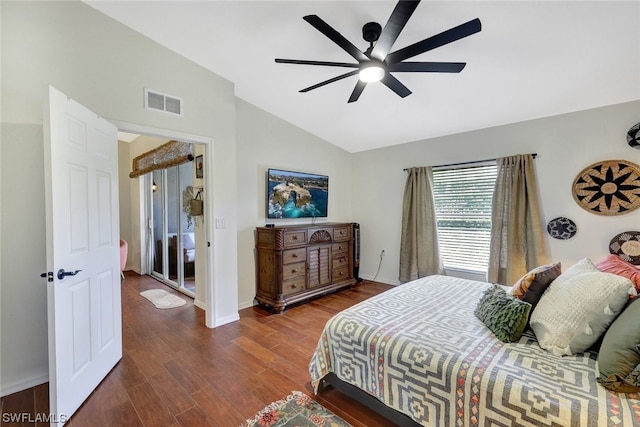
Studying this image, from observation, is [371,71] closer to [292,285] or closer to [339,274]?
[292,285]

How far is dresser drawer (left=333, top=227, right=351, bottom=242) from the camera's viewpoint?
4156 mm

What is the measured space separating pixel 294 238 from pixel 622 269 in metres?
→ 2.93

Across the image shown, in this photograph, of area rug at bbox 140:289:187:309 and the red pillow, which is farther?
area rug at bbox 140:289:187:309

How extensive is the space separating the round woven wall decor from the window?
2.91 feet

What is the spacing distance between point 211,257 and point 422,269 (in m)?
3.11

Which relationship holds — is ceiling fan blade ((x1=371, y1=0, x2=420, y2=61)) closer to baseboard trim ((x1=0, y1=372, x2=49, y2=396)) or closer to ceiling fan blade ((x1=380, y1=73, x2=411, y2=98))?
ceiling fan blade ((x1=380, y1=73, x2=411, y2=98))

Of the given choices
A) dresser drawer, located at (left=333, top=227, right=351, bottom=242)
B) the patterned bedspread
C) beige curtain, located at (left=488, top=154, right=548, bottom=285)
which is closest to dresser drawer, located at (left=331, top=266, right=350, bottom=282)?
dresser drawer, located at (left=333, top=227, right=351, bottom=242)

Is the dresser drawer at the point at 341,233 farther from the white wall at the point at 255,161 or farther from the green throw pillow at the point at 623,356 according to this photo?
the green throw pillow at the point at 623,356

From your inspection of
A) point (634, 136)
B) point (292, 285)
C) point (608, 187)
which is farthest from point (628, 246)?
point (292, 285)

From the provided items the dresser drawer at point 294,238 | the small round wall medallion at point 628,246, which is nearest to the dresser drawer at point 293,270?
the dresser drawer at point 294,238

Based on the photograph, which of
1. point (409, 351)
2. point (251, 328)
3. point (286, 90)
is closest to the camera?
point (409, 351)

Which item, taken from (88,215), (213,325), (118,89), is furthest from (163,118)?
(213,325)

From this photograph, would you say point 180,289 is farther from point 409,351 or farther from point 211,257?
point 409,351

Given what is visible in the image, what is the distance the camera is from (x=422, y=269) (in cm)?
412
